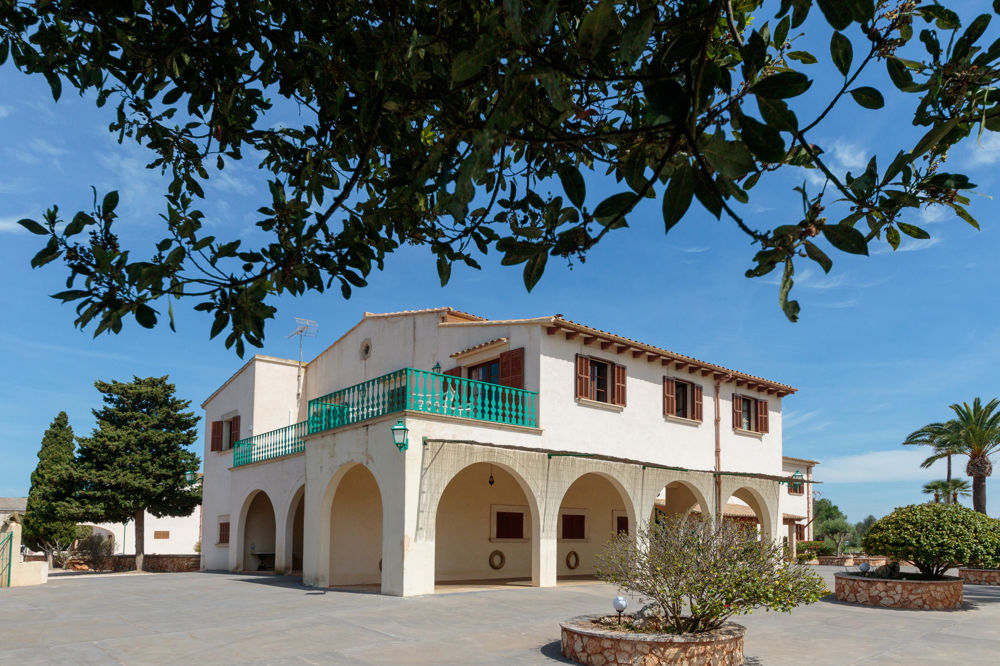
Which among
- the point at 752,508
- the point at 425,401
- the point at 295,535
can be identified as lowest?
the point at 295,535

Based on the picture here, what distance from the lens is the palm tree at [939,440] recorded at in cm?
3291

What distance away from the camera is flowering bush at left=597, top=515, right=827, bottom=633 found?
7602mm

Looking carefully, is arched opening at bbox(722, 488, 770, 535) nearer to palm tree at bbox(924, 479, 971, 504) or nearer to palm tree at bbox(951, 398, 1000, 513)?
palm tree at bbox(951, 398, 1000, 513)

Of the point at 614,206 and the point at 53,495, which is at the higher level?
the point at 614,206

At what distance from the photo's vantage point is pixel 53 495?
26266 mm

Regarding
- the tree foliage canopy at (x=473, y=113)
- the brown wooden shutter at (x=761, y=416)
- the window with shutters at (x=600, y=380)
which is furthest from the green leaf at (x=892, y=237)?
the brown wooden shutter at (x=761, y=416)

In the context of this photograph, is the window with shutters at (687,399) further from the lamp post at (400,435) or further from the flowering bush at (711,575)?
the flowering bush at (711,575)

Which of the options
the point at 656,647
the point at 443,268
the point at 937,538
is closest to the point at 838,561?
the point at 937,538

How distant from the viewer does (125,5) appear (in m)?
3.56

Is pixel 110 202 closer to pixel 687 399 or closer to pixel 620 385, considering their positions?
pixel 620 385

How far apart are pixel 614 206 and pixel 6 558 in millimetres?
21327

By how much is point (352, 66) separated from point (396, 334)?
55.4 ft

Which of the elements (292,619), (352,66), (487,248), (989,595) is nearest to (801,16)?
(487,248)

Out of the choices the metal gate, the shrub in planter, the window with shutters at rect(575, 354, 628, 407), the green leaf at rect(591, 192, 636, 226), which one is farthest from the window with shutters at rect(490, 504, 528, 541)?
the green leaf at rect(591, 192, 636, 226)
